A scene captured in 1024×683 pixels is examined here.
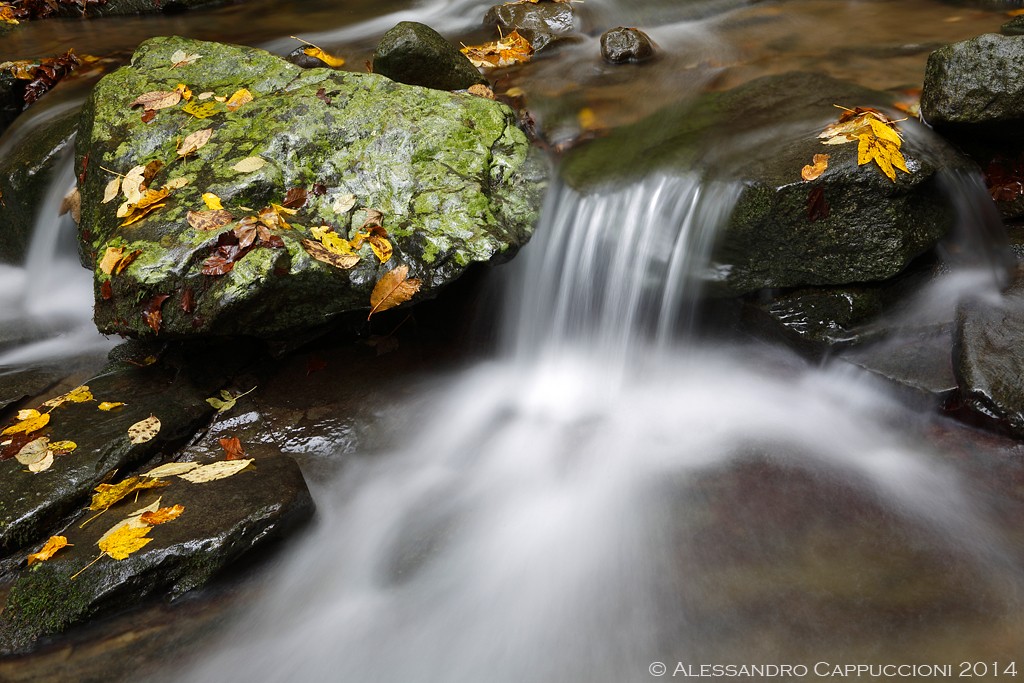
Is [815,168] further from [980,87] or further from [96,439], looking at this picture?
[96,439]

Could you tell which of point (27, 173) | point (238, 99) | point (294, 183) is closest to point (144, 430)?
point (294, 183)

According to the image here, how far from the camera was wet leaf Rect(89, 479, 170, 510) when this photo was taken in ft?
9.70

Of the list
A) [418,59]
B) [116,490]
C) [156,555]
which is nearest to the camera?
[156,555]

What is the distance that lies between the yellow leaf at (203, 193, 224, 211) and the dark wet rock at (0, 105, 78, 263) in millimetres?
2266

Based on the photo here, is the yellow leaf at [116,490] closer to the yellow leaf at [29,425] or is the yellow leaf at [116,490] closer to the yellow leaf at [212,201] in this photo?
the yellow leaf at [29,425]

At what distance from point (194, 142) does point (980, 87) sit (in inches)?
162

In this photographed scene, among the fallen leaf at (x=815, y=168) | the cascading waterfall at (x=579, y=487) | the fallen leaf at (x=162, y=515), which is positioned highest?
the fallen leaf at (x=815, y=168)

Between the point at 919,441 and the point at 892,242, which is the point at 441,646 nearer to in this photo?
the point at 919,441

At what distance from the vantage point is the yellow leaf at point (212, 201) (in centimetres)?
354

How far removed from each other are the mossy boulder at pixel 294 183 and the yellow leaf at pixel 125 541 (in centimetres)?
91

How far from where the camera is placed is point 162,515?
9.29 ft

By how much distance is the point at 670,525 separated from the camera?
9.78 ft

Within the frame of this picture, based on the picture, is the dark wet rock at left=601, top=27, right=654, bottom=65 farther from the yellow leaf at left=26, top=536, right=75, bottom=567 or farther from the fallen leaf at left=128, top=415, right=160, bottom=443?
the yellow leaf at left=26, top=536, right=75, bottom=567

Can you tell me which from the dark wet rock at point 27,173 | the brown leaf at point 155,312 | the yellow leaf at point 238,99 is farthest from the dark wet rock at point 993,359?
the dark wet rock at point 27,173
